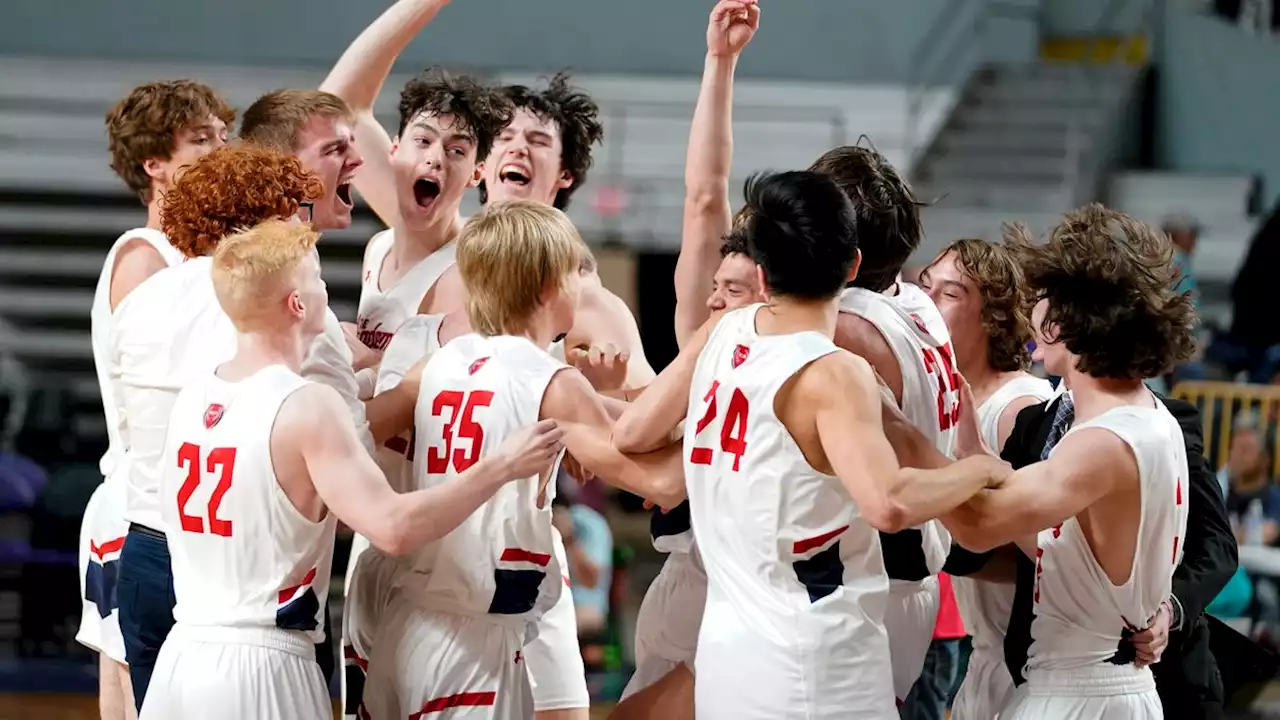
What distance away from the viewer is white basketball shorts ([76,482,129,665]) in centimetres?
396

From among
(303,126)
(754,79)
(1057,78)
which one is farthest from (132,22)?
(303,126)

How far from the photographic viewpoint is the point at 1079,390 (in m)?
3.21

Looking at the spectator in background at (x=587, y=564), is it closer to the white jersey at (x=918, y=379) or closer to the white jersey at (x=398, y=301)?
the white jersey at (x=398, y=301)

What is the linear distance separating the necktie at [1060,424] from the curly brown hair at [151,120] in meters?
2.31

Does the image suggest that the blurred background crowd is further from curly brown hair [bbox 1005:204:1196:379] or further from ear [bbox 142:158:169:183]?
curly brown hair [bbox 1005:204:1196:379]

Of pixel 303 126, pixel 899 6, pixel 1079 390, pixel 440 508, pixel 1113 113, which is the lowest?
pixel 440 508

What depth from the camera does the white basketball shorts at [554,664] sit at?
12.9 ft

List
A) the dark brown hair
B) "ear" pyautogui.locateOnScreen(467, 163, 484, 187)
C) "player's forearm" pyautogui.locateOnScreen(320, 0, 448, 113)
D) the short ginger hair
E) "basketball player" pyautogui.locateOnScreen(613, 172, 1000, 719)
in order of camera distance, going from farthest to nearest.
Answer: "player's forearm" pyautogui.locateOnScreen(320, 0, 448, 113) < "ear" pyautogui.locateOnScreen(467, 163, 484, 187) < the short ginger hair < the dark brown hair < "basketball player" pyautogui.locateOnScreen(613, 172, 1000, 719)

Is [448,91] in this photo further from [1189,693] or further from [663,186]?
[663,186]

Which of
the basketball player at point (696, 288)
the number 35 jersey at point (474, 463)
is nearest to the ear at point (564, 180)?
the basketball player at point (696, 288)

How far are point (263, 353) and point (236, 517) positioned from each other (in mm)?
335

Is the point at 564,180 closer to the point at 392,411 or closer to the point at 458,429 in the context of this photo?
the point at 392,411

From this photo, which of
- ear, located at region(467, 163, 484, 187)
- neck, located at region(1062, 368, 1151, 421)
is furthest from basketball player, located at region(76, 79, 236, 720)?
neck, located at region(1062, 368, 1151, 421)

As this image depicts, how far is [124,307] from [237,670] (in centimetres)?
110
